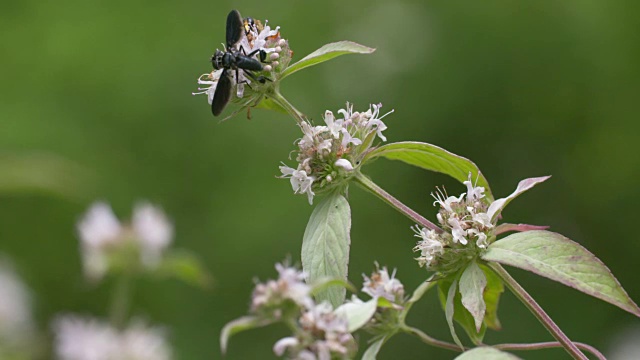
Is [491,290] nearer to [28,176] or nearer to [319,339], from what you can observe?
[319,339]

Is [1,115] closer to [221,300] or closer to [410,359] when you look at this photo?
[221,300]

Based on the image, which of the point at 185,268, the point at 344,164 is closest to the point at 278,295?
the point at 344,164

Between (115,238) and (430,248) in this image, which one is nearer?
(430,248)

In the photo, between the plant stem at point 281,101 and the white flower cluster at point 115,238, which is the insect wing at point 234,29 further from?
the white flower cluster at point 115,238

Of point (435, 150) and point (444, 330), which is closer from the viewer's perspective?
point (435, 150)

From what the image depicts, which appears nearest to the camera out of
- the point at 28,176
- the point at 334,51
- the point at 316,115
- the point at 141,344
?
the point at 334,51

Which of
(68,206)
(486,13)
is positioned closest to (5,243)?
(68,206)
